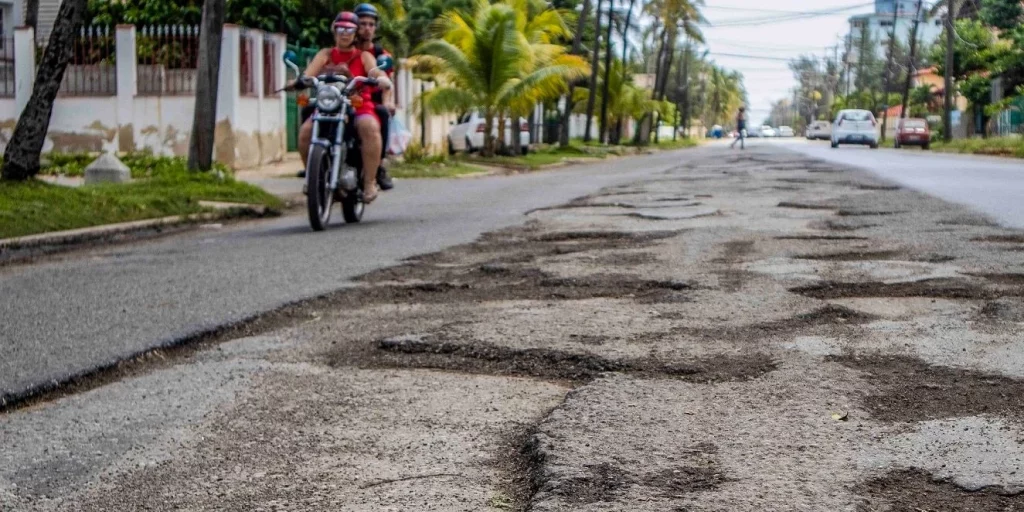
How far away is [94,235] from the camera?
9.59m

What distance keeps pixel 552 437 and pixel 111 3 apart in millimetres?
26400

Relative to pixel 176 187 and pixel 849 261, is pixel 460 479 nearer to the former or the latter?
pixel 849 261

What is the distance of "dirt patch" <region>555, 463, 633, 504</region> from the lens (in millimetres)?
2883

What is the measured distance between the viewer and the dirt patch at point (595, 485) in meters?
2.88

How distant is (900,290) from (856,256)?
52.0 inches

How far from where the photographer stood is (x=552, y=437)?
11.1 ft

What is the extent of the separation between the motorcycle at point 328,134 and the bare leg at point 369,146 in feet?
0.41

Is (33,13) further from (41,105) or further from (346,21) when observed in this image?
(346,21)

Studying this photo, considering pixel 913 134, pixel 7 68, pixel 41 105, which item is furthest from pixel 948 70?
pixel 41 105

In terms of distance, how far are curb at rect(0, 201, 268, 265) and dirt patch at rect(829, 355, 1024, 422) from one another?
20.1 ft

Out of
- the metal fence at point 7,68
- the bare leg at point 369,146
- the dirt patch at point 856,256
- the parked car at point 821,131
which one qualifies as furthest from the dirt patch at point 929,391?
the parked car at point 821,131

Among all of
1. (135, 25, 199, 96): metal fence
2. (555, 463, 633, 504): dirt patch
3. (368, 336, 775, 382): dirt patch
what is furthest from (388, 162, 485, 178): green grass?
(555, 463, 633, 504): dirt patch

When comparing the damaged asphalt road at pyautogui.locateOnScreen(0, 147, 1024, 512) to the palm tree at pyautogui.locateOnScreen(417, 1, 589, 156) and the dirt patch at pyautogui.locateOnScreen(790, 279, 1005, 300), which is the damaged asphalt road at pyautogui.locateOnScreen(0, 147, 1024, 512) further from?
the palm tree at pyautogui.locateOnScreen(417, 1, 589, 156)

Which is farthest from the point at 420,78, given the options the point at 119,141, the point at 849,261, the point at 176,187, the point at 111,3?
the point at 849,261
